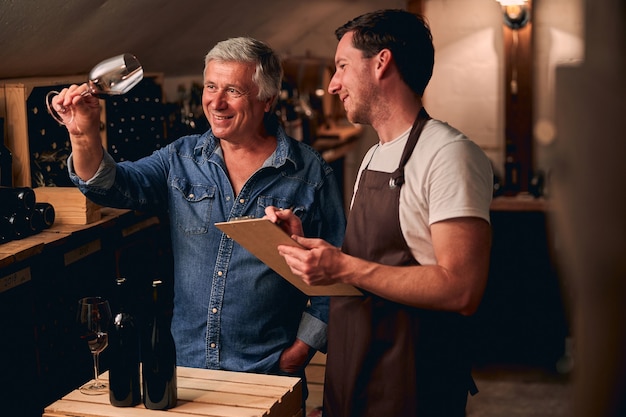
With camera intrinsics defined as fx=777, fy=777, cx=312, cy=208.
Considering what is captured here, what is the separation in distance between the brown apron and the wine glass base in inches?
24.4

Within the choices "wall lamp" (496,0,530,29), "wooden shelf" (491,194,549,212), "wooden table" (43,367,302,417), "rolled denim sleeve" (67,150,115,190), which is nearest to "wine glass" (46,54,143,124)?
"rolled denim sleeve" (67,150,115,190)

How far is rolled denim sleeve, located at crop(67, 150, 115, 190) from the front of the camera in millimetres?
2205

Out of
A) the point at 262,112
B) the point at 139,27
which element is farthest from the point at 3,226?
the point at 139,27

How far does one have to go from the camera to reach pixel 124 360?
185 centimetres

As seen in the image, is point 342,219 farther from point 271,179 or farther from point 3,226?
point 3,226

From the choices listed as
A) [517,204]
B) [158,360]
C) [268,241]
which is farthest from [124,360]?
[517,204]

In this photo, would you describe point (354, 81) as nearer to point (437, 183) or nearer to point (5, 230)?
point (437, 183)

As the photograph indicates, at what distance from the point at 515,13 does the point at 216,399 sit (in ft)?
13.6

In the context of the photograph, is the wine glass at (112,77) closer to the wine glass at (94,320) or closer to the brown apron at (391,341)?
the wine glass at (94,320)

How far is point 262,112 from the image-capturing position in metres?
2.40

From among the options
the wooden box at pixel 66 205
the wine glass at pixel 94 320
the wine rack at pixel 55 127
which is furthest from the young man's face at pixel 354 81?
the wooden box at pixel 66 205

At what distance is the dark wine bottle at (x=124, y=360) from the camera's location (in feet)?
6.07

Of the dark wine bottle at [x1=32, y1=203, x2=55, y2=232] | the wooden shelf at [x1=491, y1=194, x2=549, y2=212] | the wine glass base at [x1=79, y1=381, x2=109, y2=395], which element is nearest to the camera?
the wine glass base at [x1=79, y1=381, x2=109, y2=395]

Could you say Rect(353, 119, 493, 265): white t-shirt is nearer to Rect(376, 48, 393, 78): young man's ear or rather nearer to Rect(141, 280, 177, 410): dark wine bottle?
Rect(376, 48, 393, 78): young man's ear
